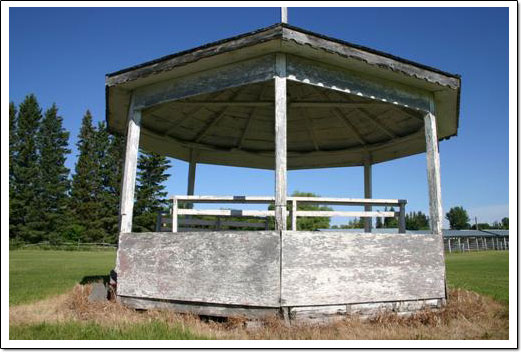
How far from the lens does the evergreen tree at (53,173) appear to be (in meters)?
51.3

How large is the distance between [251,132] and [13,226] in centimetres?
4755

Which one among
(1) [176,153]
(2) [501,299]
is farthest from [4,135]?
(2) [501,299]

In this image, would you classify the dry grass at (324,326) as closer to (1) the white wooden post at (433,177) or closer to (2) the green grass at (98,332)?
(2) the green grass at (98,332)

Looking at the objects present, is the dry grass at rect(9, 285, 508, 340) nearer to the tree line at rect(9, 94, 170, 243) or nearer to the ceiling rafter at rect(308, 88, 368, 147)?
the ceiling rafter at rect(308, 88, 368, 147)

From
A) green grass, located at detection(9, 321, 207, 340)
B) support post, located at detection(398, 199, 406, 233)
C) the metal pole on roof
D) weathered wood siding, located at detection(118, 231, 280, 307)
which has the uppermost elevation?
the metal pole on roof

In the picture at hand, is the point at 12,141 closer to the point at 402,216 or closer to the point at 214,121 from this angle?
the point at 214,121

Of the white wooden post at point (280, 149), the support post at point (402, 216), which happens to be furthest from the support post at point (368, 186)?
the white wooden post at point (280, 149)

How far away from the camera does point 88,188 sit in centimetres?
5403

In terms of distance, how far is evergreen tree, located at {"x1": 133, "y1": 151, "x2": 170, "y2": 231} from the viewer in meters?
51.5

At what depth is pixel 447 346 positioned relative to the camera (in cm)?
495

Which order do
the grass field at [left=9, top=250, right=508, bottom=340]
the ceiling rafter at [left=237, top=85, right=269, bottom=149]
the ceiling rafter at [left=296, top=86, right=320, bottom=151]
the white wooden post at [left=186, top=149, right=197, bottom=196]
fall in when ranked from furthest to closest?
the white wooden post at [left=186, top=149, right=197, bottom=196] → the ceiling rafter at [left=296, top=86, right=320, bottom=151] → the ceiling rafter at [left=237, top=85, right=269, bottom=149] → the grass field at [left=9, top=250, right=508, bottom=340]

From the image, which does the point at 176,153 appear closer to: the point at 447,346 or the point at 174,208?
the point at 174,208

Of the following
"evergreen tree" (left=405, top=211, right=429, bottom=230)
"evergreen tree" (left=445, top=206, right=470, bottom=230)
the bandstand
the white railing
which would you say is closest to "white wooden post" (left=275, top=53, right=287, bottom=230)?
the bandstand

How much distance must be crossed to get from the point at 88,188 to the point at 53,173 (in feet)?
17.3
